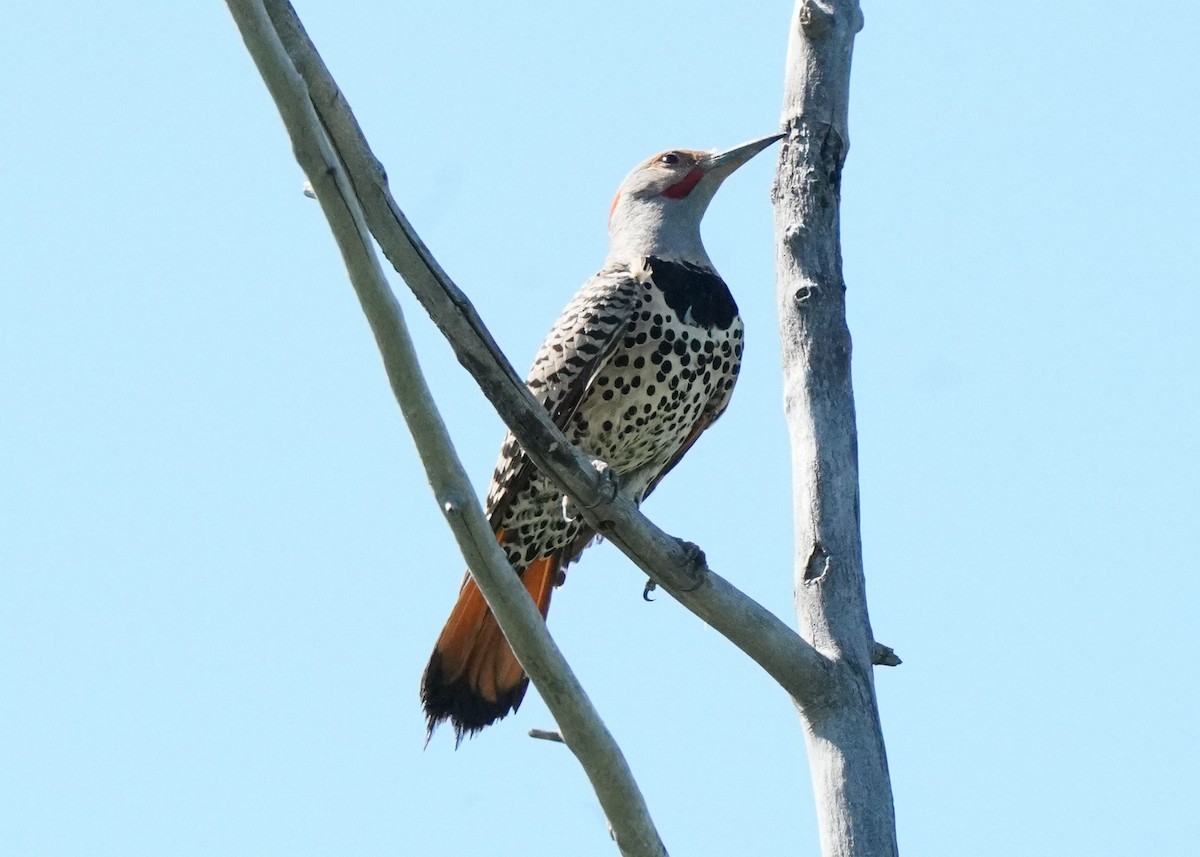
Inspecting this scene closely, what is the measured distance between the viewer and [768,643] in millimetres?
4199

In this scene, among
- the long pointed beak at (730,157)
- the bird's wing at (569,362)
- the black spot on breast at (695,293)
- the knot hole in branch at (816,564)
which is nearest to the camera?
the knot hole in branch at (816,564)

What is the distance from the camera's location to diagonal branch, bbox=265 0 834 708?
3.56 m

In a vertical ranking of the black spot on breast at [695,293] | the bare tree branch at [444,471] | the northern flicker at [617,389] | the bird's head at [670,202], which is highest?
the bird's head at [670,202]

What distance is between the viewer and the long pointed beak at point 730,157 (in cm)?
615

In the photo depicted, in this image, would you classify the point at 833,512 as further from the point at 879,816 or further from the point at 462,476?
the point at 462,476

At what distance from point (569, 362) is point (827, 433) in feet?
4.45

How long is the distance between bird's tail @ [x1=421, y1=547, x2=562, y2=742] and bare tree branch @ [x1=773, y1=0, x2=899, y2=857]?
1.25m

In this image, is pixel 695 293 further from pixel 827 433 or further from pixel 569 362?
pixel 827 433

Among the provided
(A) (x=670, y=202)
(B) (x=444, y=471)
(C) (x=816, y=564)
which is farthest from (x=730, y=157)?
(B) (x=444, y=471)

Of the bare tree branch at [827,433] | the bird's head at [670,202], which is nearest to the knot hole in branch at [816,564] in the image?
the bare tree branch at [827,433]

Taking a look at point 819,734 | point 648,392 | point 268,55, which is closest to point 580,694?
point 819,734

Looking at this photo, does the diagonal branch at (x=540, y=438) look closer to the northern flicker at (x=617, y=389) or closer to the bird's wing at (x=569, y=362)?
the northern flicker at (x=617, y=389)

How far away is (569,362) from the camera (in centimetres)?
566

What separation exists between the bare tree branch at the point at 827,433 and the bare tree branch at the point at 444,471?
73 cm
